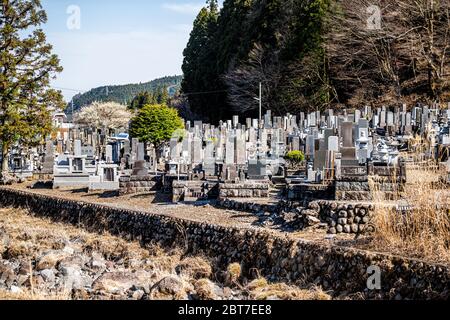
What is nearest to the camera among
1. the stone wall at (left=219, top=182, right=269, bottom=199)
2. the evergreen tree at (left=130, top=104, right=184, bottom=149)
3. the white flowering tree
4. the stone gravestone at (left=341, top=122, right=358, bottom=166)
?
the stone gravestone at (left=341, top=122, right=358, bottom=166)

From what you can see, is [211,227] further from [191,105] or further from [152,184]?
[191,105]

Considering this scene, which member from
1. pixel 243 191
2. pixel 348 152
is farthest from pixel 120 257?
pixel 348 152

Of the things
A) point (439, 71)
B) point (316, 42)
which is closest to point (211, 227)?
point (439, 71)

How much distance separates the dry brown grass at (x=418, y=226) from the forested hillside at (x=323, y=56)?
83.1 ft

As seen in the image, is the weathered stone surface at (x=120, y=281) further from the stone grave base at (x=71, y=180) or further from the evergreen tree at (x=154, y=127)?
the evergreen tree at (x=154, y=127)

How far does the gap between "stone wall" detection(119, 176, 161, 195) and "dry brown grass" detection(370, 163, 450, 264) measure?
9.48m

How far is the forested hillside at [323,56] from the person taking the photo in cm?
3493

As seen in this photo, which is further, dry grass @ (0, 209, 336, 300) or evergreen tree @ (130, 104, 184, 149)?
evergreen tree @ (130, 104, 184, 149)

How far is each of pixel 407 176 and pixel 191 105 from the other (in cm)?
4251

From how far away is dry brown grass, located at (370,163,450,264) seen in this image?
897cm

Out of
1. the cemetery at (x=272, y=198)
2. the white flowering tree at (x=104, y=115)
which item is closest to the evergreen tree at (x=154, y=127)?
the cemetery at (x=272, y=198)

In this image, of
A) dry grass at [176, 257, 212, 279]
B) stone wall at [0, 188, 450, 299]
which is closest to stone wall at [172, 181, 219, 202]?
stone wall at [0, 188, 450, 299]

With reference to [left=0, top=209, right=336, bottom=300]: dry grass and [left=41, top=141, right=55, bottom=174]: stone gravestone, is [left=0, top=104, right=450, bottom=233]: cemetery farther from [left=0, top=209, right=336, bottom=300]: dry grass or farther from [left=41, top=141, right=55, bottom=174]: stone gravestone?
[left=0, top=209, right=336, bottom=300]: dry grass

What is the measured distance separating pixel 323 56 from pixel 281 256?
31.7 meters
